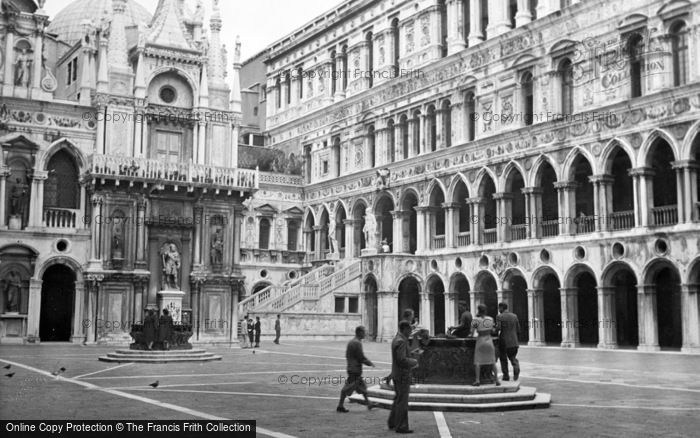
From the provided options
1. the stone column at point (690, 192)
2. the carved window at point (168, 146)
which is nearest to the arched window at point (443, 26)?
the carved window at point (168, 146)

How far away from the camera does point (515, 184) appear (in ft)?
142

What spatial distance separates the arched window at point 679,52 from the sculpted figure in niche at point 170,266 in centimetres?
2187

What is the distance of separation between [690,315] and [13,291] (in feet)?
88.1

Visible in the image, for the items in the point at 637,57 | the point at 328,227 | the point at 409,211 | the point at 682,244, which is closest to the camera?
the point at 682,244

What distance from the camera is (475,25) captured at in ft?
144

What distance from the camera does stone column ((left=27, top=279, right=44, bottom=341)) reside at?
37000mm

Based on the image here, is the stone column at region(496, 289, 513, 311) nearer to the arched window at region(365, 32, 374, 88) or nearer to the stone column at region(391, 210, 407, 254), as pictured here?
the stone column at region(391, 210, 407, 254)

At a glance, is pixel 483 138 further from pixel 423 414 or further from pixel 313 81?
pixel 423 414

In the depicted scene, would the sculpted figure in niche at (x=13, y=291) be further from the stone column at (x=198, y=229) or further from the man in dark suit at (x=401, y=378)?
the man in dark suit at (x=401, y=378)

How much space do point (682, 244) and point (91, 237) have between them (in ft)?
79.2

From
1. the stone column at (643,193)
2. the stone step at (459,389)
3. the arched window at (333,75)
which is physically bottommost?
the stone step at (459,389)

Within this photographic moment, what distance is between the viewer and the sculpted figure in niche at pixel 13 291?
3697 centimetres

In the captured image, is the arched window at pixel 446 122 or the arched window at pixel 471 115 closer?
the arched window at pixel 471 115

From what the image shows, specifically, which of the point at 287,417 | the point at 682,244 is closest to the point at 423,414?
the point at 287,417
